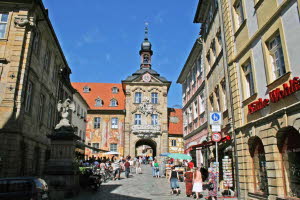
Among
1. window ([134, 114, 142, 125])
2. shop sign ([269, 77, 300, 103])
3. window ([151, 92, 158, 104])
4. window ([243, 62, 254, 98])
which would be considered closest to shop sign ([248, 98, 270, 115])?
shop sign ([269, 77, 300, 103])

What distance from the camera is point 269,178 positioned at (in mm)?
9203

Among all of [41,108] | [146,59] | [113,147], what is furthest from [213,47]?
[146,59]

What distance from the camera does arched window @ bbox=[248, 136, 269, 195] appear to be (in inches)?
396

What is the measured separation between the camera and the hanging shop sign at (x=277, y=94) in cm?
759

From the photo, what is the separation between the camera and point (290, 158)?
8.45m

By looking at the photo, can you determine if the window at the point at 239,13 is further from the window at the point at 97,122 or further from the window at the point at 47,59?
the window at the point at 97,122

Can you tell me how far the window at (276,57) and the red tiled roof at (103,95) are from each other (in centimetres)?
3617

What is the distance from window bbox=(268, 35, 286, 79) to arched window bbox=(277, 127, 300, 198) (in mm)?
2035

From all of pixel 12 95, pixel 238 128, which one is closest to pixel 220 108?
pixel 238 128

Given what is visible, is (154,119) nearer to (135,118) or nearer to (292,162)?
(135,118)

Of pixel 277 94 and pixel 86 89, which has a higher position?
pixel 86 89

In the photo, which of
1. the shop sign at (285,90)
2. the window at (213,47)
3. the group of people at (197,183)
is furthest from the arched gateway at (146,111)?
the shop sign at (285,90)

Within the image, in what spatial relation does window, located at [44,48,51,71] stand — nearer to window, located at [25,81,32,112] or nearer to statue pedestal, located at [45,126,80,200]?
window, located at [25,81,32,112]

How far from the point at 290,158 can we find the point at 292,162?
15cm
